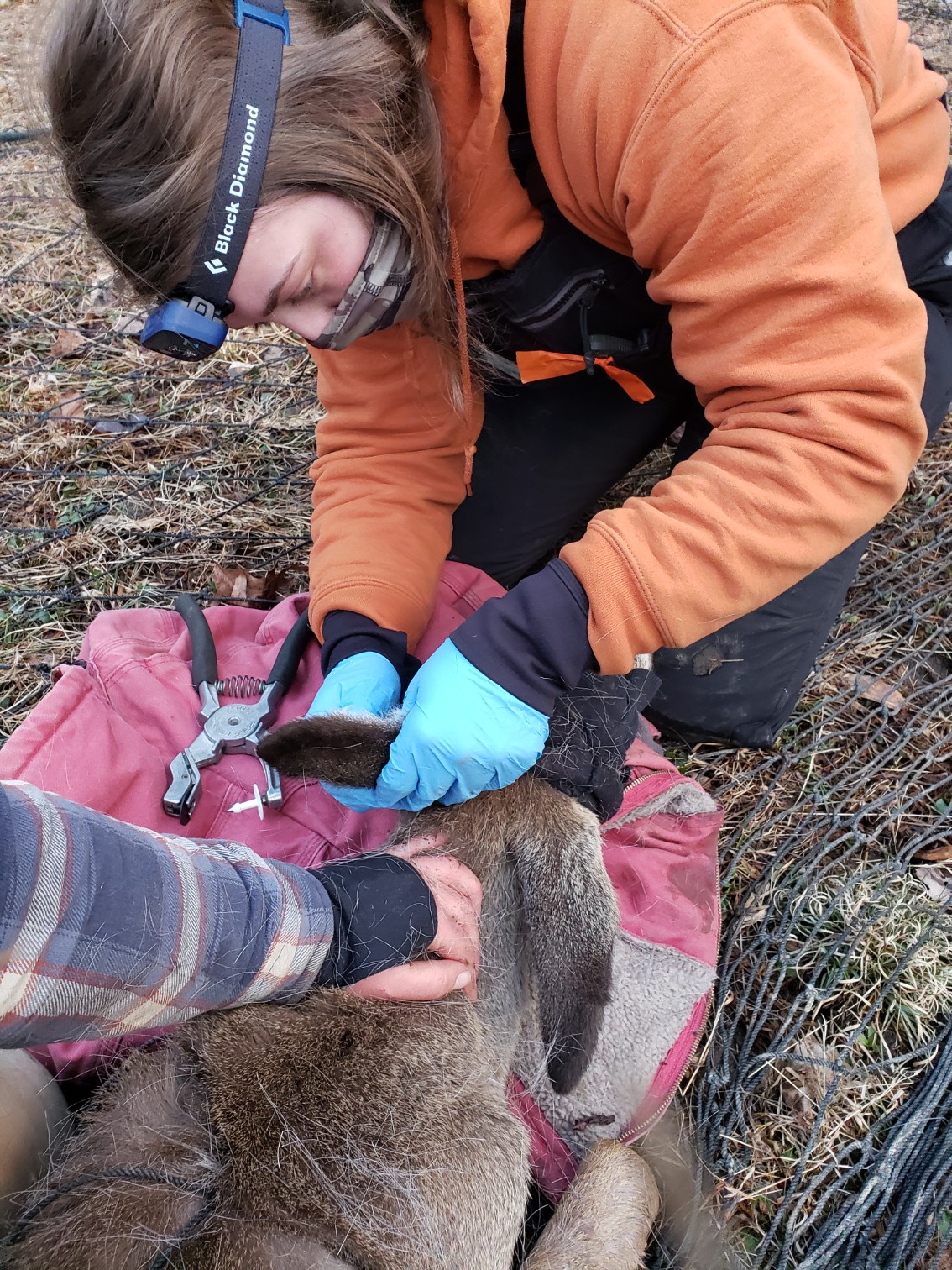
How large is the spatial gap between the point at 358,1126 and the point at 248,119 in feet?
6.43

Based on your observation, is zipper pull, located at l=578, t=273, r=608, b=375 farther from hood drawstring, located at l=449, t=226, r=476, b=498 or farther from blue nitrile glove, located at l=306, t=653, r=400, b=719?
blue nitrile glove, located at l=306, t=653, r=400, b=719

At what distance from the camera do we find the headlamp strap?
1.64 metres

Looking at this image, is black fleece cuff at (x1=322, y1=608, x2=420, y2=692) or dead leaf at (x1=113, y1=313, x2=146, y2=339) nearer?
black fleece cuff at (x1=322, y1=608, x2=420, y2=692)

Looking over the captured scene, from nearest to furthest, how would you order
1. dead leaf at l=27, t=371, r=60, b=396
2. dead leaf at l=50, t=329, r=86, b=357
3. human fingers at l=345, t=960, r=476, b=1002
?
1. human fingers at l=345, t=960, r=476, b=1002
2. dead leaf at l=27, t=371, r=60, b=396
3. dead leaf at l=50, t=329, r=86, b=357

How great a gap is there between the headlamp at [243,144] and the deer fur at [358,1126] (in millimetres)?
960

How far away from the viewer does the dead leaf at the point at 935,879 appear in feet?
8.63

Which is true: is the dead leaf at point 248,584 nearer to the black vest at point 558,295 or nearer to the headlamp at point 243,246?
the black vest at point 558,295

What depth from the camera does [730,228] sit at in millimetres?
1795

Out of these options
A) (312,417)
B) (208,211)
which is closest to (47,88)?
(208,211)

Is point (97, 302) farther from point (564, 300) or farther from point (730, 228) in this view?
point (730, 228)

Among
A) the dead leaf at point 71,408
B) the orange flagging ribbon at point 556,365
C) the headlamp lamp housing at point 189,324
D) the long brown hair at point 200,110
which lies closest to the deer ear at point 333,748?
the headlamp lamp housing at point 189,324

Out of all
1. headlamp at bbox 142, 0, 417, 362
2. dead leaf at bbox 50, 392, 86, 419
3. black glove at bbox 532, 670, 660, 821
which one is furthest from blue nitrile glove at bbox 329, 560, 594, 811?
dead leaf at bbox 50, 392, 86, 419

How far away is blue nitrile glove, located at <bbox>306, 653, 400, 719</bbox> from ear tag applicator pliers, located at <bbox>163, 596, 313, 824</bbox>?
0.17m

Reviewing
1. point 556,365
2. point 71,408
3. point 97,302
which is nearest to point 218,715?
point 556,365
